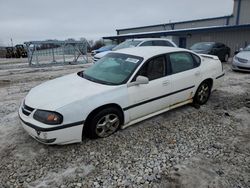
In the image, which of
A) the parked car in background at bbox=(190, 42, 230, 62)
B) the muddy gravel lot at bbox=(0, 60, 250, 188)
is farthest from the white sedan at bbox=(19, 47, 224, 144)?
the parked car in background at bbox=(190, 42, 230, 62)

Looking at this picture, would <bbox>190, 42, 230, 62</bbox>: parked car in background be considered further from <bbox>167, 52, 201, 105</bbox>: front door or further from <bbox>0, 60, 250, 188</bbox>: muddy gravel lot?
<bbox>0, 60, 250, 188</bbox>: muddy gravel lot

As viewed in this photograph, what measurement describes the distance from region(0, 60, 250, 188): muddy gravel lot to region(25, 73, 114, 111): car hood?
2.40 ft

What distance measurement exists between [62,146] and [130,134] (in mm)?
1185

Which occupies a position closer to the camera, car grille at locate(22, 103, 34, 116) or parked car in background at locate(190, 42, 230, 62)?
car grille at locate(22, 103, 34, 116)

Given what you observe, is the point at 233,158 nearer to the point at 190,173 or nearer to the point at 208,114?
the point at 190,173

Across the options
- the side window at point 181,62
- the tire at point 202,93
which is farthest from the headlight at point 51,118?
the tire at point 202,93

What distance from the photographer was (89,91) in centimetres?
328

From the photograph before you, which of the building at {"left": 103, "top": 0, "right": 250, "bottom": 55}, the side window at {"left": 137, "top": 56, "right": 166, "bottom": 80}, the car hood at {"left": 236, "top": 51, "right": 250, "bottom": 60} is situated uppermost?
the building at {"left": 103, "top": 0, "right": 250, "bottom": 55}

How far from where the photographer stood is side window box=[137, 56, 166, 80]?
12.4ft

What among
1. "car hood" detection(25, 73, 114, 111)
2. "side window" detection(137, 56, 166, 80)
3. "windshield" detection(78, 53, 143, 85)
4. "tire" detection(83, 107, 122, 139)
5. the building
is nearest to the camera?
"car hood" detection(25, 73, 114, 111)

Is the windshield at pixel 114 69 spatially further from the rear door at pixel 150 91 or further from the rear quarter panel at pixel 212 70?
the rear quarter panel at pixel 212 70

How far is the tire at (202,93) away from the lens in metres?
4.85

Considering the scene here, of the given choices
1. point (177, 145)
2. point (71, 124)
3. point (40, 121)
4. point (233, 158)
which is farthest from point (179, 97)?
point (40, 121)

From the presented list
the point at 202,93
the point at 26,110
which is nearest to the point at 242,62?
the point at 202,93
